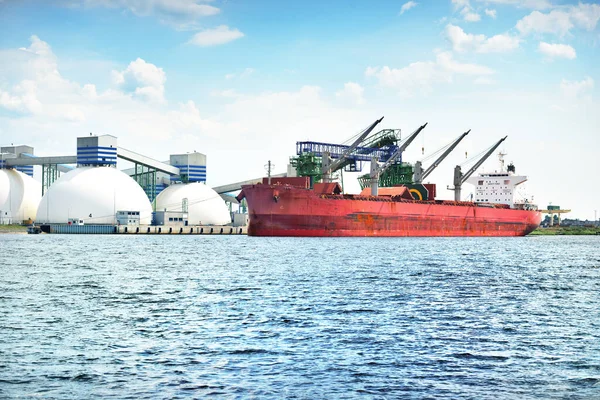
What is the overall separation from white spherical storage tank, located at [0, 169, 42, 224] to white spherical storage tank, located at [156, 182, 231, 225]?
23.9 meters

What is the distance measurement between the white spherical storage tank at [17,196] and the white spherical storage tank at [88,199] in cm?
A: 1512

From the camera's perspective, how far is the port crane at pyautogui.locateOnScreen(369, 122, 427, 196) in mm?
92688

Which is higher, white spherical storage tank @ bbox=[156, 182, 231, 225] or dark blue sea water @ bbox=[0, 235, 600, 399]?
white spherical storage tank @ bbox=[156, 182, 231, 225]

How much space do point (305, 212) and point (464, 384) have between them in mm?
61260

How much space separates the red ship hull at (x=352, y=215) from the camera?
244ft

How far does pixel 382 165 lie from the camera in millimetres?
99562

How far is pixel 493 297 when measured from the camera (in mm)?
27281

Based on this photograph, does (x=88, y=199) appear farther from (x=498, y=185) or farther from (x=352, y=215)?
(x=498, y=185)

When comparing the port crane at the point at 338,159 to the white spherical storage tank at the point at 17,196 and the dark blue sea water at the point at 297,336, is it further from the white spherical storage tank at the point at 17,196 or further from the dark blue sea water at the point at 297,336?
the white spherical storage tank at the point at 17,196

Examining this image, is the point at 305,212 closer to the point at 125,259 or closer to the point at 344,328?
the point at 125,259

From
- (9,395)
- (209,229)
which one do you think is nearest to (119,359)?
(9,395)

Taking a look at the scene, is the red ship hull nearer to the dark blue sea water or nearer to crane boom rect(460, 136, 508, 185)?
crane boom rect(460, 136, 508, 185)

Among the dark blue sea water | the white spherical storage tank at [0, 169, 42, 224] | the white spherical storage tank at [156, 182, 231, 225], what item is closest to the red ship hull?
the dark blue sea water

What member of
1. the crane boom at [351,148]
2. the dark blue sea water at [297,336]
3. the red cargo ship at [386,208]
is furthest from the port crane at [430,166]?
the dark blue sea water at [297,336]
